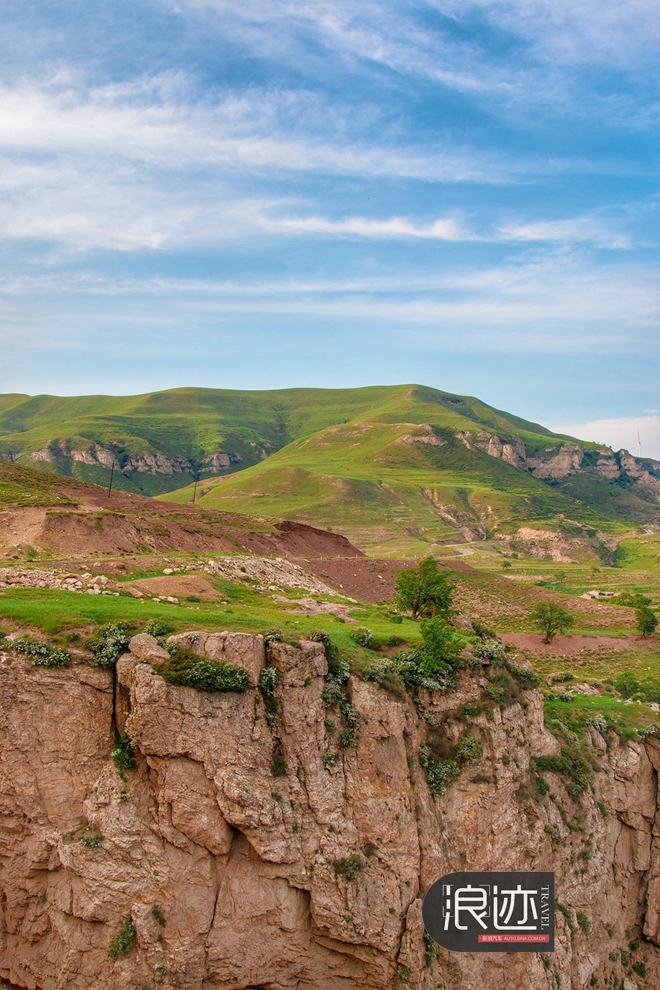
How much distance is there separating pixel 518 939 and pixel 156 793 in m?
12.3

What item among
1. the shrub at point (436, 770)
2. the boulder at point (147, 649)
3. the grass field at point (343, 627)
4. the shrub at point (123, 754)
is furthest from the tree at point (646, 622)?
the shrub at point (123, 754)

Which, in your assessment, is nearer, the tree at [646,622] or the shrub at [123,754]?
the shrub at [123,754]

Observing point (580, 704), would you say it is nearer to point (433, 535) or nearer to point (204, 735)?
point (204, 735)

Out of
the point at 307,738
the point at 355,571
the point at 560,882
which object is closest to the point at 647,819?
the point at 560,882

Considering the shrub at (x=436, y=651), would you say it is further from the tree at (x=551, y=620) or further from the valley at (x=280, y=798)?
the tree at (x=551, y=620)

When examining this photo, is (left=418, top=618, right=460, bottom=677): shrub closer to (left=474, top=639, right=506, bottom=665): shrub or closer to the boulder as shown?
(left=474, top=639, right=506, bottom=665): shrub

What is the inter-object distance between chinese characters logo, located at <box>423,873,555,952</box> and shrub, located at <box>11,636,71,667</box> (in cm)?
1248

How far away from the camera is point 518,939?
19.5 m

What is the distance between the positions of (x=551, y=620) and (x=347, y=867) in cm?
3816

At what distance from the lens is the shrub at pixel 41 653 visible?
665 inches

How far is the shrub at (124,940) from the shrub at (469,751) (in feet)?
34.4

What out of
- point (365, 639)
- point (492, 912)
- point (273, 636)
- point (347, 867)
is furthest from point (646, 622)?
point (273, 636)

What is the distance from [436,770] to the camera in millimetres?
20188

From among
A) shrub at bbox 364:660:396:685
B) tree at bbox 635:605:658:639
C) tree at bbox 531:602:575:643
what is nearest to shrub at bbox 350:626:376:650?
shrub at bbox 364:660:396:685
